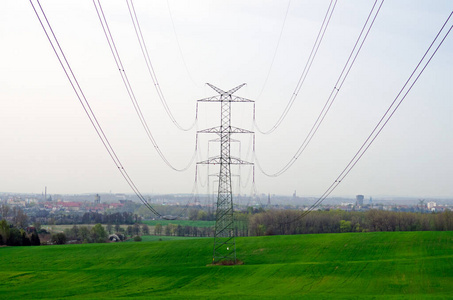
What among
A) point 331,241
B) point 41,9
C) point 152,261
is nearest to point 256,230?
point 331,241

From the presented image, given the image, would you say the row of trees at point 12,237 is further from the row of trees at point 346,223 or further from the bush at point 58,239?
the row of trees at point 346,223

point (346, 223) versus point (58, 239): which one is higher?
point (346, 223)

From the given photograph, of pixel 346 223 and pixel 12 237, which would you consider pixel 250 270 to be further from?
pixel 346 223

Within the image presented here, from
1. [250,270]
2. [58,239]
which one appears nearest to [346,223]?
[58,239]

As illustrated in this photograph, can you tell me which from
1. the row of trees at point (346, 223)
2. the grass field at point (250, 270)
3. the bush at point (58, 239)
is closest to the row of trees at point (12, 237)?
the grass field at point (250, 270)

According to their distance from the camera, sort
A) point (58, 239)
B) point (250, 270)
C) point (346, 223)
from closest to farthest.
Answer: point (250, 270) < point (58, 239) < point (346, 223)

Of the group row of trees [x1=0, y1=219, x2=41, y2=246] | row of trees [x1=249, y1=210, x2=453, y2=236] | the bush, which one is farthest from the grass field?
row of trees [x1=249, y1=210, x2=453, y2=236]

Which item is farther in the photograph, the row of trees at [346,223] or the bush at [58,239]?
the row of trees at [346,223]
